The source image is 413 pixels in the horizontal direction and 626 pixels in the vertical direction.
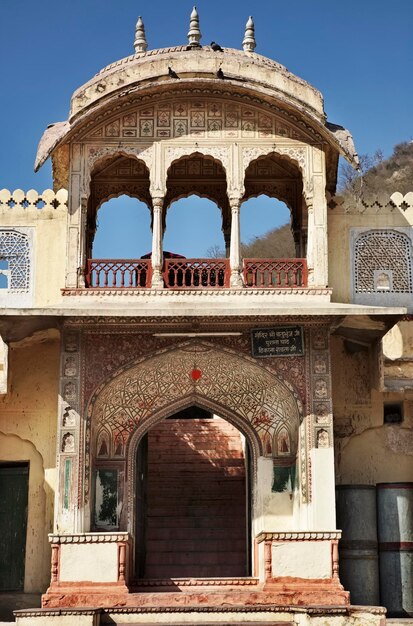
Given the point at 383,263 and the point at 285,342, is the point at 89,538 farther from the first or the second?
the point at 383,263

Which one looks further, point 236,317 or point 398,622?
point 236,317

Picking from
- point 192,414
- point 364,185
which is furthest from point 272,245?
point 192,414

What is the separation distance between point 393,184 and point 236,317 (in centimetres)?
2606

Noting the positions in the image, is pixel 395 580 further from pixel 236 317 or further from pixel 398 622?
pixel 236 317

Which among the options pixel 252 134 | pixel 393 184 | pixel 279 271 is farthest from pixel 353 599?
pixel 393 184

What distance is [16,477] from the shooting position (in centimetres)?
1323

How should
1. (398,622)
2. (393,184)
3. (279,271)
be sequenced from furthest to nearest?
(393,184) < (279,271) < (398,622)

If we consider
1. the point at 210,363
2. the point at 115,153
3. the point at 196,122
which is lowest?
the point at 210,363

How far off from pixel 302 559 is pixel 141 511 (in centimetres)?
266

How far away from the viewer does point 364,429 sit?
13.4m

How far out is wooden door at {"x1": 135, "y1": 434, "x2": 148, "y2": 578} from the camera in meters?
13.1

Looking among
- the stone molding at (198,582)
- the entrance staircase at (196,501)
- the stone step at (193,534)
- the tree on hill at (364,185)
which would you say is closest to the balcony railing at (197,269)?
the stone molding at (198,582)

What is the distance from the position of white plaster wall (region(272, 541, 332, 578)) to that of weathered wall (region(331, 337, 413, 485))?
1.62m

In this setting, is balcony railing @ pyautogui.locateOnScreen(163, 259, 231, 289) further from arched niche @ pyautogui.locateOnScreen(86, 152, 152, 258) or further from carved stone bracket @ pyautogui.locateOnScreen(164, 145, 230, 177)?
arched niche @ pyautogui.locateOnScreen(86, 152, 152, 258)
